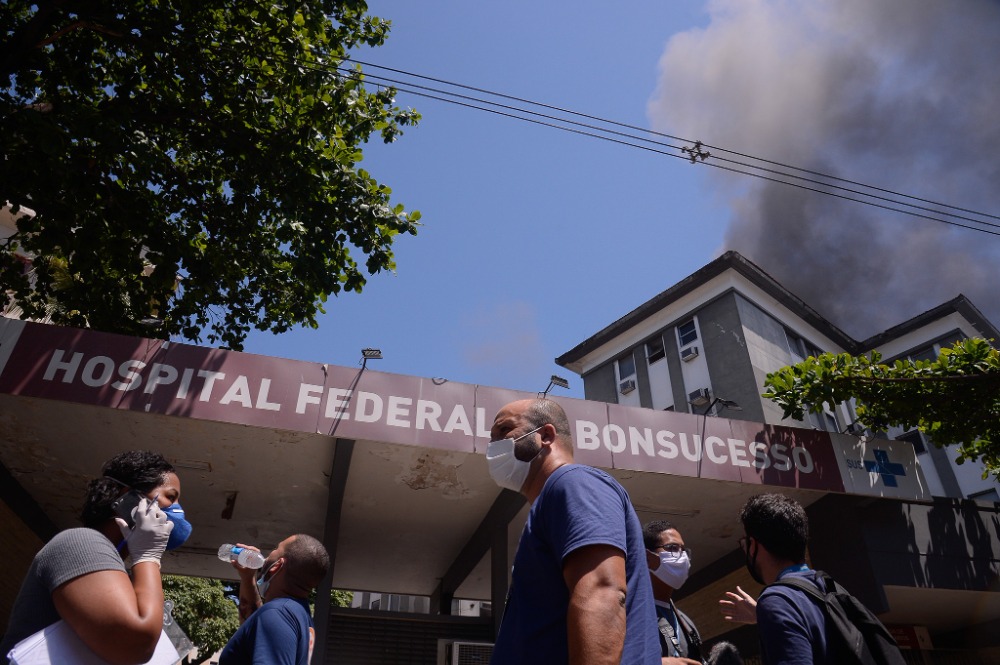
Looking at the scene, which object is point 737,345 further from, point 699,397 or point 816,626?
point 816,626

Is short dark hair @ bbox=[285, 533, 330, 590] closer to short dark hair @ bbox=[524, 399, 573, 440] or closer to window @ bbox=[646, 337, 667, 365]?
short dark hair @ bbox=[524, 399, 573, 440]

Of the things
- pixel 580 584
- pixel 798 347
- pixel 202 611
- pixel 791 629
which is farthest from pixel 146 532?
pixel 798 347

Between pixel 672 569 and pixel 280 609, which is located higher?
pixel 672 569

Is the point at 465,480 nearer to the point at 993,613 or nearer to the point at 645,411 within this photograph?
the point at 645,411

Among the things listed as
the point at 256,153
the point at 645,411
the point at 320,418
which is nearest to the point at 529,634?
the point at 320,418

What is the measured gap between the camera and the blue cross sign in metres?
10.0

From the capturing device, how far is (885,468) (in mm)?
10125

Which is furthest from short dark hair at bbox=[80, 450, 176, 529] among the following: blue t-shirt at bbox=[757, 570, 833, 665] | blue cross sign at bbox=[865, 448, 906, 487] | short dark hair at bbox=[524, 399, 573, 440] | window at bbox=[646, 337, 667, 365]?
window at bbox=[646, 337, 667, 365]

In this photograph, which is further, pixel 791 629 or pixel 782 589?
pixel 782 589

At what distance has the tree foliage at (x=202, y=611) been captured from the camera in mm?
18938

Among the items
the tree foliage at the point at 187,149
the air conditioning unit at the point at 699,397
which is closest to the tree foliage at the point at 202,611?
the tree foliage at the point at 187,149

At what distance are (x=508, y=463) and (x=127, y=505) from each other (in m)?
1.50

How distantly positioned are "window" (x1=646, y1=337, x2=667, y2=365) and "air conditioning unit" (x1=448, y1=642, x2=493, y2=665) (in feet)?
47.1

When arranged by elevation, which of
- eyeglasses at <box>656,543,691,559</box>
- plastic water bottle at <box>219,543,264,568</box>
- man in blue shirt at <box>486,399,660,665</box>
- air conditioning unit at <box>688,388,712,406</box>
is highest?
air conditioning unit at <box>688,388,712,406</box>
